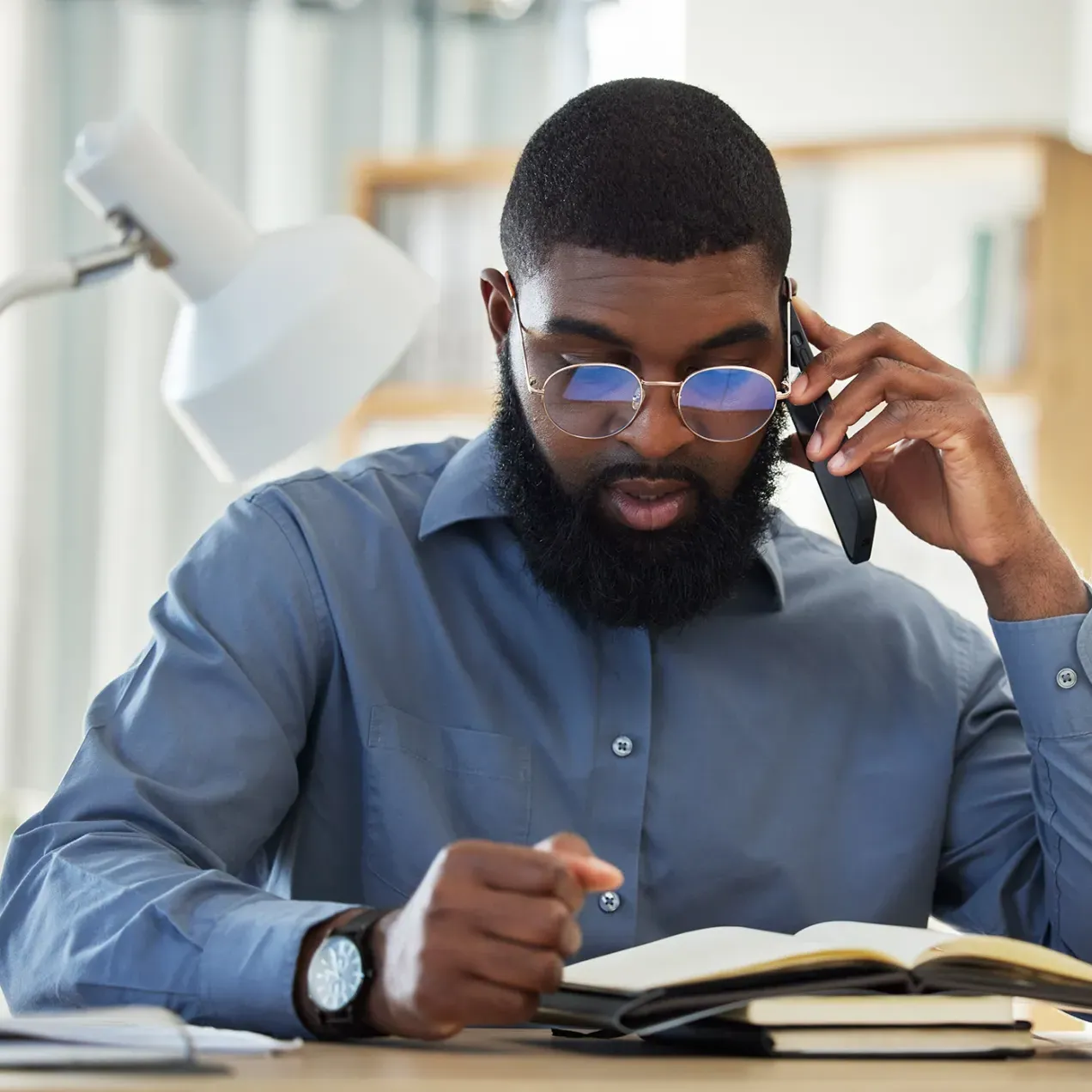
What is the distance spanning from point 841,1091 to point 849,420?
741mm

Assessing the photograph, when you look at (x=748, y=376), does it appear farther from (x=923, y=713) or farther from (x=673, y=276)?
(x=923, y=713)

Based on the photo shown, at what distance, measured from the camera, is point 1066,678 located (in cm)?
131

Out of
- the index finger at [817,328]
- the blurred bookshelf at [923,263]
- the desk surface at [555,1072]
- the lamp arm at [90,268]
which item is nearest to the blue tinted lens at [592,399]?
the index finger at [817,328]

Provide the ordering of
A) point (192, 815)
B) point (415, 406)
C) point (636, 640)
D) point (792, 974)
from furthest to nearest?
point (415, 406) < point (636, 640) < point (192, 815) < point (792, 974)

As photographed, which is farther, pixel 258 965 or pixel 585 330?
pixel 585 330

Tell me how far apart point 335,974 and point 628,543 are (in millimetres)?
547

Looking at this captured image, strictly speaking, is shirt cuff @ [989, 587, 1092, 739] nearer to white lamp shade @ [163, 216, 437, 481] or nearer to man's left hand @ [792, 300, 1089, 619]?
man's left hand @ [792, 300, 1089, 619]

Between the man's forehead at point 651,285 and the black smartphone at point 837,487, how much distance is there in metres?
0.05

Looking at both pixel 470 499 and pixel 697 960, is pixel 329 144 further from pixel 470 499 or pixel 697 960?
pixel 697 960

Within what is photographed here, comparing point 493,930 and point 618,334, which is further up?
point 618,334

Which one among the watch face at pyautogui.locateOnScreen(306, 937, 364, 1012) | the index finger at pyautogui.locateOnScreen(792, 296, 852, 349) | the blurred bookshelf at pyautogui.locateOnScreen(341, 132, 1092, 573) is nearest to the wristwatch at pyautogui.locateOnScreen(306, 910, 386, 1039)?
the watch face at pyautogui.locateOnScreen(306, 937, 364, 1012)

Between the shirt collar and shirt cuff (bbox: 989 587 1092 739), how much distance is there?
9.5 inches

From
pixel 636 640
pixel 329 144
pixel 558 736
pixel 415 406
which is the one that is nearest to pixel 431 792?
pixel 558 736

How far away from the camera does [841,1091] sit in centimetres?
68
